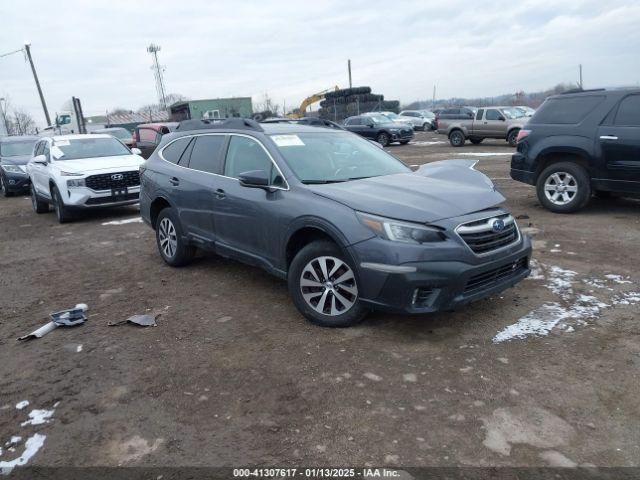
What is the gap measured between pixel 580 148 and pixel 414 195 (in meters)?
4.60

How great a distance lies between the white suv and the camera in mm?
9523

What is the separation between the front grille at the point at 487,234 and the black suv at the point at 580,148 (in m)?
4.00

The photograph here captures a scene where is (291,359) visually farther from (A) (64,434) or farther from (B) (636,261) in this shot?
(B) (636,261)

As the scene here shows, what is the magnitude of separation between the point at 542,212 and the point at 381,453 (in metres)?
6.55

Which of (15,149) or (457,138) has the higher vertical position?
(15,149)

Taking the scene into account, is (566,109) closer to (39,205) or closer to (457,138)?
(39,205)

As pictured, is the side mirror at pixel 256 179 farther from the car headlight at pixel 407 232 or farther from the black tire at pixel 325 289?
the car headlight at pixel 407 232

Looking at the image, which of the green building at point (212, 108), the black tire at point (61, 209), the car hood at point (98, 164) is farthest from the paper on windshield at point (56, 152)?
the green building at point (212, 108)

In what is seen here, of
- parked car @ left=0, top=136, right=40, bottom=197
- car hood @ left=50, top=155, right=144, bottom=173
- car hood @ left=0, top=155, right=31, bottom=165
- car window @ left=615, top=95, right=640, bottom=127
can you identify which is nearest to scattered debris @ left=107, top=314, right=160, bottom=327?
car hood @ left=50, top=155, right=144, bottom=173

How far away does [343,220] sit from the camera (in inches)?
154

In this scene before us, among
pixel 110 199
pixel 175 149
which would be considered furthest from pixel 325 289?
pixel 110 199

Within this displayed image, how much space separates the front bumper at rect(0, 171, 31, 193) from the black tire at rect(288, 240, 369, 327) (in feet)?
45.6

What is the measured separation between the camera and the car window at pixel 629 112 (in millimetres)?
7035

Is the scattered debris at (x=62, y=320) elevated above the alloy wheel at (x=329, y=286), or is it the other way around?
the alloy wheel at (x=329, y=286)
